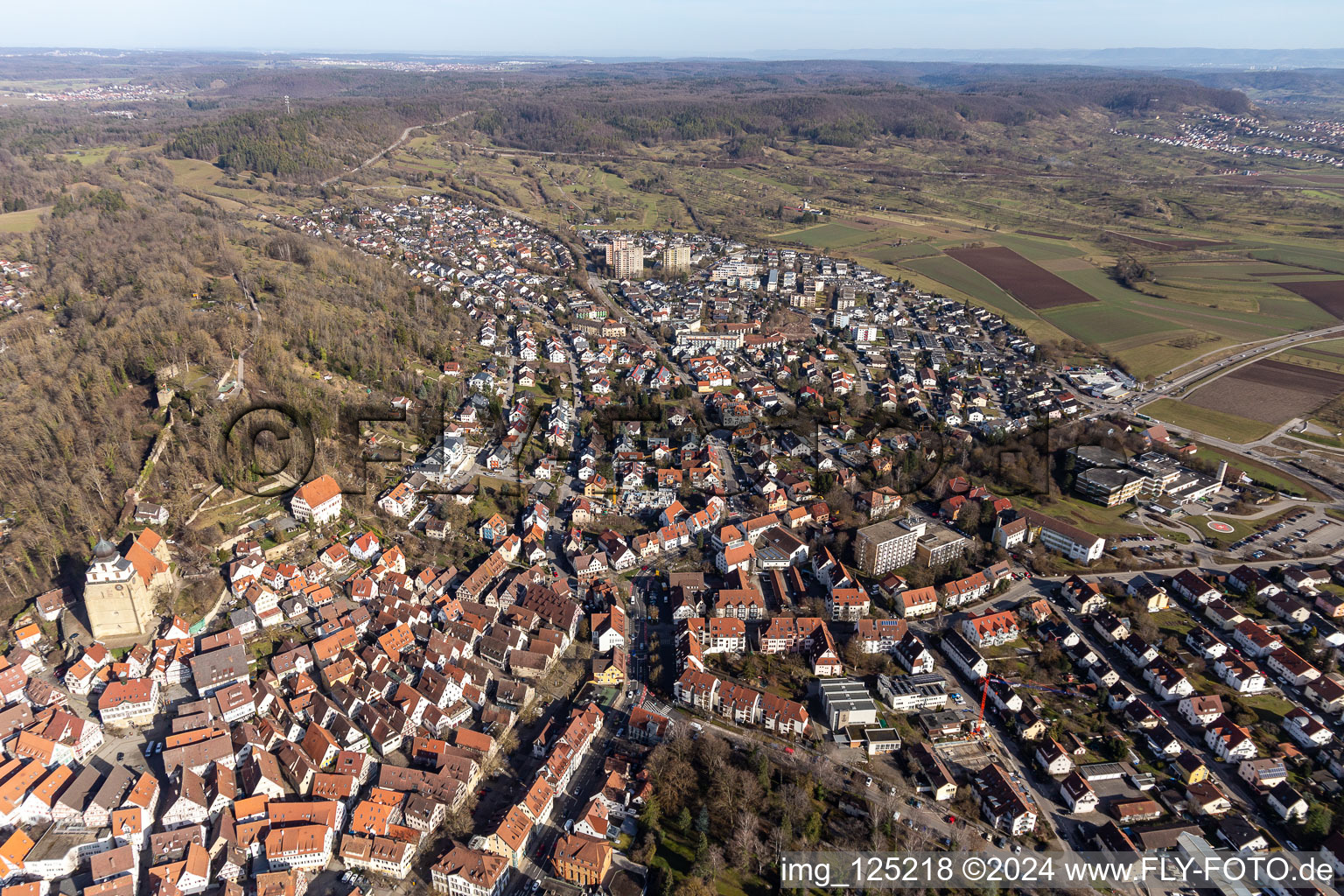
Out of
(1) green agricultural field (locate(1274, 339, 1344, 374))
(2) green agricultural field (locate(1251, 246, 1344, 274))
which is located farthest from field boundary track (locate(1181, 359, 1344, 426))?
(2) green agricultural field (locate(1251, 246, 1344, 274))

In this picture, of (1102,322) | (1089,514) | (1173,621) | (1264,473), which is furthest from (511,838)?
(1102,322)

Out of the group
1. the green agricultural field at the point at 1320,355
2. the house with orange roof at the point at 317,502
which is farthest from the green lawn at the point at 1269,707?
the green agricultural field at the point at 1320,355

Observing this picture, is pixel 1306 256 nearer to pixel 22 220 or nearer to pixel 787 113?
pixel 787 113

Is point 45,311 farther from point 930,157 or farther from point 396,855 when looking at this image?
point 930,157

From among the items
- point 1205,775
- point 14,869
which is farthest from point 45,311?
point 1205,775

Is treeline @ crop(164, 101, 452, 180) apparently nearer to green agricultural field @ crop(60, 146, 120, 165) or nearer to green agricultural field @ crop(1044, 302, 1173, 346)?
green agricultural field @ crop(60, 146, 120, 165)

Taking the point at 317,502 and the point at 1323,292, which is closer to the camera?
the point at 317,502
